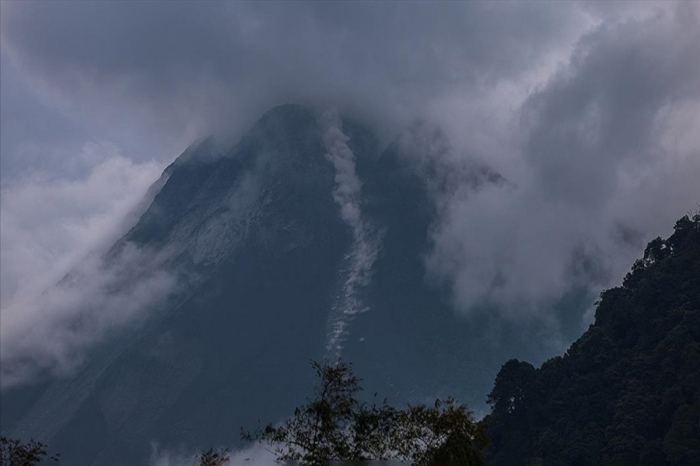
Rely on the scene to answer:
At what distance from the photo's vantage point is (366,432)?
4484 centimetres

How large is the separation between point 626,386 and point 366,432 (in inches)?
2021

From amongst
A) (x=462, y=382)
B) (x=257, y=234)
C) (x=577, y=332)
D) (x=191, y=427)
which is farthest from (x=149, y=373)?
(x=577, y=332)

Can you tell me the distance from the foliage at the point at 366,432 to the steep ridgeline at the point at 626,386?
39098 mm

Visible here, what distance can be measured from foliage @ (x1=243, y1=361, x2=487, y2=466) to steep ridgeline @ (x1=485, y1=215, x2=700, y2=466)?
3910 cm

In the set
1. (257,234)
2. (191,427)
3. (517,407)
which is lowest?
(517,407)

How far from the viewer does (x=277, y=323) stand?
599 feet

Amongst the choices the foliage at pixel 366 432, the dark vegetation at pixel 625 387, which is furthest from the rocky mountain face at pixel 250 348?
the foliage at pixel 366 432

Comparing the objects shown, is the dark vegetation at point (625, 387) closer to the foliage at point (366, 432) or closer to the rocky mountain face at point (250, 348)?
the foliage at point (366, 432)

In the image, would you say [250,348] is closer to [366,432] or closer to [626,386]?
[626,386]

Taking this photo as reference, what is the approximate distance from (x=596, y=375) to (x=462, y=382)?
70271 millimetres

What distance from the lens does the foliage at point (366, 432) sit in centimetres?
4219

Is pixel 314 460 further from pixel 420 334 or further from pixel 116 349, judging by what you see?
pixel 116 349

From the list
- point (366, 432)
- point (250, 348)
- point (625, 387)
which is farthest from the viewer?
point (250, 348)

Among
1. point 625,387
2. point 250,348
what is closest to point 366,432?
point 625,387
